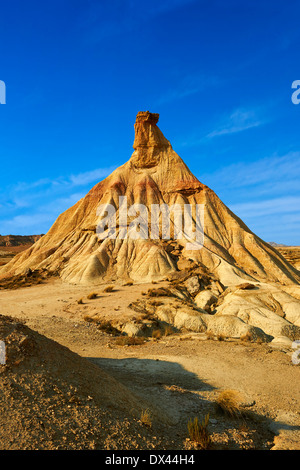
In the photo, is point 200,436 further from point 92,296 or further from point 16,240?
point 16,240

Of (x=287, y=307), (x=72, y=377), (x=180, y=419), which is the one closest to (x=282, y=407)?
(x=180, y=419)

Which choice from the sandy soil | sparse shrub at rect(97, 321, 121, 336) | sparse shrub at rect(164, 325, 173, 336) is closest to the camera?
the sandy soil

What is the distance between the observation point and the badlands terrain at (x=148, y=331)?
20.1 ft

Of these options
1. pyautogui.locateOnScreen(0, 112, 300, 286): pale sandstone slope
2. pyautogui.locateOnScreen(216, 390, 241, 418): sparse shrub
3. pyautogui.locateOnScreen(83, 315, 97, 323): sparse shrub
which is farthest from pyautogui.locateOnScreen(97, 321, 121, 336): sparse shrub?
pyautogui.locateOnScreen(0, 112, 300, 286): pale sandstone slope

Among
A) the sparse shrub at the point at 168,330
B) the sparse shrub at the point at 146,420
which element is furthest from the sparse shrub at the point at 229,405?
the sparse shrub at the point at 168,330

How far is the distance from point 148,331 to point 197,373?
662cm

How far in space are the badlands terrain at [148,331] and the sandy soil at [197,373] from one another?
5 centimetres

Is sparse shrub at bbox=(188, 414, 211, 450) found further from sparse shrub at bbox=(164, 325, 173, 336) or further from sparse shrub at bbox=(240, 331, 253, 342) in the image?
sparse shrub at bbox=(164, 325, 173, 336)

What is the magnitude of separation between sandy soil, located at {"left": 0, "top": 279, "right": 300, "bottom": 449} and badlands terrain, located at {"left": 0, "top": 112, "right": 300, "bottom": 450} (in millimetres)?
52

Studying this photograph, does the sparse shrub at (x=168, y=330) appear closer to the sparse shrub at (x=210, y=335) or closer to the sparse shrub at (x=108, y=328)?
the sparse shrub at (x=210, y=335)

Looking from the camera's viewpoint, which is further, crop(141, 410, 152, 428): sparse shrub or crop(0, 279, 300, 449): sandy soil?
crop(0, 279, 300, 449): sandy soil

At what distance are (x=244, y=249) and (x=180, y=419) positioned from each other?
29.2m

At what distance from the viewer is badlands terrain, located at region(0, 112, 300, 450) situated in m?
6.12

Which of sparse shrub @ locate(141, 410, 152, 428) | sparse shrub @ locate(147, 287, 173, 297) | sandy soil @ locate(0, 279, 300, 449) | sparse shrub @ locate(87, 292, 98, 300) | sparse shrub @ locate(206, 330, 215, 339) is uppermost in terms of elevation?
sparse shrub @ locate(147, 287, 173, 297)
